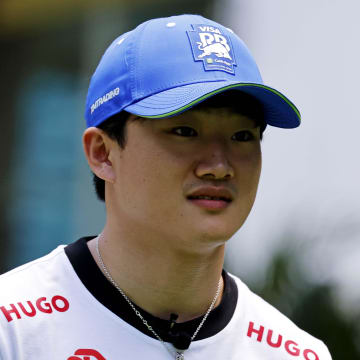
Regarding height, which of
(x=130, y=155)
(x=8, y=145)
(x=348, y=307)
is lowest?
(x=348, y=307)

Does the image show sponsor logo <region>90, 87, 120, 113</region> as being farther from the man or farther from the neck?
the neck

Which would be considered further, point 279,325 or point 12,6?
point 12,6

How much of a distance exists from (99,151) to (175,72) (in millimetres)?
402

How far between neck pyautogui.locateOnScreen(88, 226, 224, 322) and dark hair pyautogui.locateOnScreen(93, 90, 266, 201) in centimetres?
33

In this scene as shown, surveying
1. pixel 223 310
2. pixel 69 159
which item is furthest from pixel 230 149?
pixel 69 159

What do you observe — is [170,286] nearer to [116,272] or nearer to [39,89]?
[116,272]

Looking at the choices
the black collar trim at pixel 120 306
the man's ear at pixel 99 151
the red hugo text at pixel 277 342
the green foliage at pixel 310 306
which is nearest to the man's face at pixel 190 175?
the man's ear at pixel 99 151

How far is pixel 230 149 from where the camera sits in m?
3.03

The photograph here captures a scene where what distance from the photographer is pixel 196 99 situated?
2910 millimetres

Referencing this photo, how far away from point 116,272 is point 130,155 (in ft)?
1.34

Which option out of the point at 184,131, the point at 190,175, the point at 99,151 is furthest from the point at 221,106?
the point at 99,151

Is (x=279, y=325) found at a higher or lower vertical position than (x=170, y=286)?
lower

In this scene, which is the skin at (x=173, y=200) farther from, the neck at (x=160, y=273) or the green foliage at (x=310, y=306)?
the green foliage at (x=310, y=306)

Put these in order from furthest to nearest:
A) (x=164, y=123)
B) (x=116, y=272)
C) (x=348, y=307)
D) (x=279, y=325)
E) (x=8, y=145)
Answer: (x=8, y=145) → (x=348, y=307) → (x=279, y=325) → (x=116, y=272) → (x=164, y=123)
